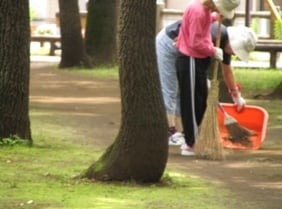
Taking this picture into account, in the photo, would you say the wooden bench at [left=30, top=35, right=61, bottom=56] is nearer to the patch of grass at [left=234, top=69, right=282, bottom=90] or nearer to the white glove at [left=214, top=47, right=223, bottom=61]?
the patch of grass at [left=234, top=69, right=282, bottom=90]

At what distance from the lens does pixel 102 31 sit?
22844 mm

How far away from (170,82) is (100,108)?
4219 mm

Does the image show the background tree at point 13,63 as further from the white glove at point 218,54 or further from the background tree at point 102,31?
the background tree at point 102,31

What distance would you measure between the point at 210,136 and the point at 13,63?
2096 mm

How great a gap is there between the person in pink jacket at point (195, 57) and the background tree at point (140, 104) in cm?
184

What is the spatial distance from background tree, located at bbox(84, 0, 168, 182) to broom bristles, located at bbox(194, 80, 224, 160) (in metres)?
1.59

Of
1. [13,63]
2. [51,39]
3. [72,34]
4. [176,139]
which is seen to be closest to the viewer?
[13,63]

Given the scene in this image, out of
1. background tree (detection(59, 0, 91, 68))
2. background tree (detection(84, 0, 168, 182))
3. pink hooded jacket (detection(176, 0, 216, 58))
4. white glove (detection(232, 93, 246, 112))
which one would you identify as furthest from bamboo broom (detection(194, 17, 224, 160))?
background tree (detection(59, 0, 91, 68))

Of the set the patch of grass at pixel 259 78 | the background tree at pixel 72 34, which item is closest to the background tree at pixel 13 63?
the patch of grass at pixel 259 78

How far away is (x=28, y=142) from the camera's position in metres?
10.2

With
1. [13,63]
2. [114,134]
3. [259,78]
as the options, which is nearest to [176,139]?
[114,134]

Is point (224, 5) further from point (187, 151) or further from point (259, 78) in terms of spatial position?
point (259, 78)

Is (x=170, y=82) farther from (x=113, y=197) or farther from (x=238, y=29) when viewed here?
(x=113, y=197)

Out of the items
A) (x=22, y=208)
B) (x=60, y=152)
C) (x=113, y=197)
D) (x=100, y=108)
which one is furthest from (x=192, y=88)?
(x=100, y=108)
